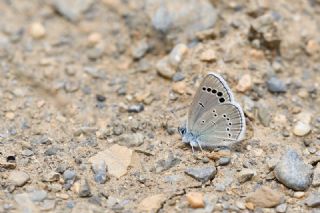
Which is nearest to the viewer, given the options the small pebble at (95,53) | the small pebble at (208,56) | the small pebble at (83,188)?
the small pebble at (83,188)

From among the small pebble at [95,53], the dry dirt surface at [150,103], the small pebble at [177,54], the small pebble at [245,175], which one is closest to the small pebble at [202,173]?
the dry dirt surface at [150,103]

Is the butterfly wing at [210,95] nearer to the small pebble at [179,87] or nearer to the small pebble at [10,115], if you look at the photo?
the small pebble at [179,87]

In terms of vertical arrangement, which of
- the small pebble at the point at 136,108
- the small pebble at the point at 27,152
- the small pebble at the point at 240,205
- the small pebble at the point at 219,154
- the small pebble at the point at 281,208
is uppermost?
the small pebble at the point at 136,108

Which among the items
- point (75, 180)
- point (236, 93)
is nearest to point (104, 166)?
point (75, 180)

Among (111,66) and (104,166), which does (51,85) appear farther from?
(104,166)

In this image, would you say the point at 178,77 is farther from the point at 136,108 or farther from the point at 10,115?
the point at 10,115

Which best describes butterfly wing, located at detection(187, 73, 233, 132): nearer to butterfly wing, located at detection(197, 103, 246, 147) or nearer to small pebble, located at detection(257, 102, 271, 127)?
butterfly wing, located at detection(197, 103, 246, 147)
